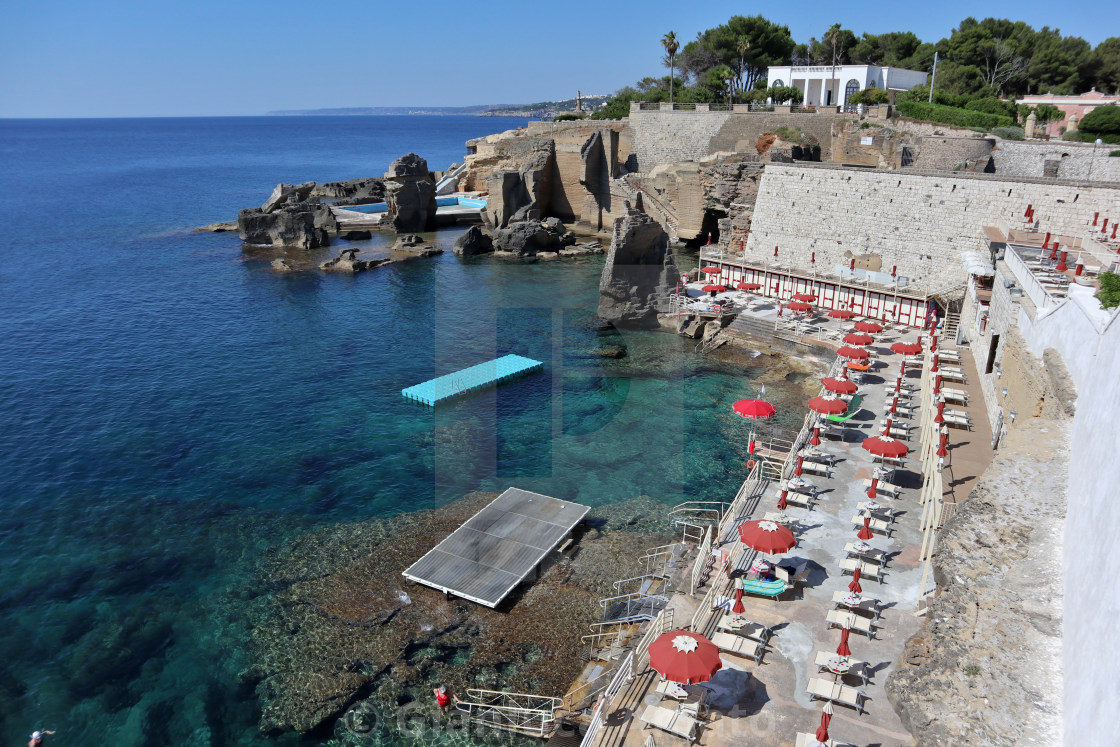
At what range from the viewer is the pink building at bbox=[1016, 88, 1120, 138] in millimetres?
49250

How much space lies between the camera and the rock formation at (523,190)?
2206 inches

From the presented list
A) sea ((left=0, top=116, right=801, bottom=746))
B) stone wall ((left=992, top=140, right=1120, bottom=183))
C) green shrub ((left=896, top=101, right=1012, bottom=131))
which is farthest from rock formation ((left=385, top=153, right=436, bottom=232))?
stone wall ((left=992, top=140, right=1120, bottom=183))

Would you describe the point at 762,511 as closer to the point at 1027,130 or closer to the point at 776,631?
the point at 776,631

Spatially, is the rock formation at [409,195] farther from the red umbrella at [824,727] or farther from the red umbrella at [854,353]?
Answer: the red umbrella at [824,727]

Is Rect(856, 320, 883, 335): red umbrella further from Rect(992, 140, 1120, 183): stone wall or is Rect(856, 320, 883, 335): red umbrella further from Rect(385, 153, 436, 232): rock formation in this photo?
Rect(385, 153, 436, 232): rock formation

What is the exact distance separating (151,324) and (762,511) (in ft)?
114

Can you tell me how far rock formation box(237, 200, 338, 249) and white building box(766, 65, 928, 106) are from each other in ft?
154

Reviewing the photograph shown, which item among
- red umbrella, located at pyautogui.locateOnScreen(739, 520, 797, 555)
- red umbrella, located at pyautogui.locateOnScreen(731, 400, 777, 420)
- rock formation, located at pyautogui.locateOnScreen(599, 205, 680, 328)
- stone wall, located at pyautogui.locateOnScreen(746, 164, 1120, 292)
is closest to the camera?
red umbrella, located at pyautogui.locateOnScreen(739, 520, 797, 555)

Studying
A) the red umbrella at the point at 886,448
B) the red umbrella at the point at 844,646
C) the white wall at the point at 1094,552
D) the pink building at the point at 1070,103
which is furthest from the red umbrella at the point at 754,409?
the pink building at the point at 1070,103

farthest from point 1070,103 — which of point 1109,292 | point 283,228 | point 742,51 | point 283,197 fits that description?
point 283,197

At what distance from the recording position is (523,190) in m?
58.1

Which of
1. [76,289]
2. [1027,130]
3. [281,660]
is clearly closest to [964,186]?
[1027,130]

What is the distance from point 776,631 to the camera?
45.6 feet

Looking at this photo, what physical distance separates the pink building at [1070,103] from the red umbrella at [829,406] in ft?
133
